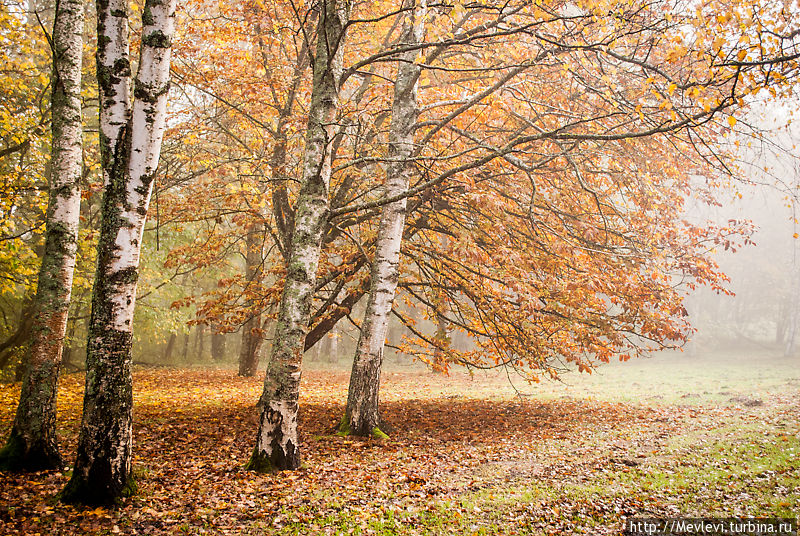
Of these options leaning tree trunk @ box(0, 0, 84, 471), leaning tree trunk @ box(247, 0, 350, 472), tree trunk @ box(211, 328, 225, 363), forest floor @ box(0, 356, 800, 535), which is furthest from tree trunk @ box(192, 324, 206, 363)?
leaning tree trunk @ box(247, 0, 350, 472)

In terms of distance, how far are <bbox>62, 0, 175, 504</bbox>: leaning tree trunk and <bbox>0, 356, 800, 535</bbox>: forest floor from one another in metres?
0.47

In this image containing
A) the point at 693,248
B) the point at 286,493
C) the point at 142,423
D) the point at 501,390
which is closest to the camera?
the point at 286,493

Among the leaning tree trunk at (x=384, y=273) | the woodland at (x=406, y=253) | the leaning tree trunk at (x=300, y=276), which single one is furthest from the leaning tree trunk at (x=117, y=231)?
the leaning tree trunk at (x=384, y=273)

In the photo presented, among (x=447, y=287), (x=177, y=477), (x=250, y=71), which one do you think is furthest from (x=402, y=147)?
(x=177, y=477)

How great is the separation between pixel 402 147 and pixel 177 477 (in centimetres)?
669

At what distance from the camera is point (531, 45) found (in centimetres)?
1062

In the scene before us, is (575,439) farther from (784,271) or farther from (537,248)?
(784,271)

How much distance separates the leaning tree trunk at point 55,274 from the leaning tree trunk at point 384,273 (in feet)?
14.9

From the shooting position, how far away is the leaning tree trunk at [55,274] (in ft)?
18.4

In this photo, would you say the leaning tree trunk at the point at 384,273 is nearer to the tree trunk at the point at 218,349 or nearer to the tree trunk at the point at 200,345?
the tree trunk at the point at 218,349

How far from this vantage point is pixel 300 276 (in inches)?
250

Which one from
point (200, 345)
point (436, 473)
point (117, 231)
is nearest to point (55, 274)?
point (117, 231)

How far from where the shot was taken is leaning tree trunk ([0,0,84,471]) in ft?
18.4

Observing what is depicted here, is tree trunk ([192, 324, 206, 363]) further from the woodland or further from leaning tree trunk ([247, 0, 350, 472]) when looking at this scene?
leaning tree trunk ([247, 0, 350, 472])
